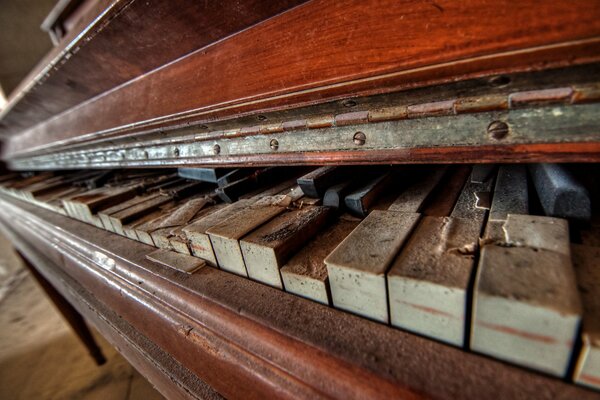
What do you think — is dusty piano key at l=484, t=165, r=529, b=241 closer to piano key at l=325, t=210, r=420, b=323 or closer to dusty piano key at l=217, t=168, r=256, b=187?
piano key at l=325, t=210, r=420, b=323

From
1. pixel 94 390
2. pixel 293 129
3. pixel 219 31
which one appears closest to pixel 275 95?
pixel 293 129

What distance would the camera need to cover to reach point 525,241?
1.56 feet

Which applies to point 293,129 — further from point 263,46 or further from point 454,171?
point 454,171

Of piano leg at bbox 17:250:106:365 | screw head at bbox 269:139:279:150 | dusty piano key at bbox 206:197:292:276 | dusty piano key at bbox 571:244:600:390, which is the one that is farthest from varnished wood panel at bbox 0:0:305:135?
piano leg at bbox 17:250:106:365

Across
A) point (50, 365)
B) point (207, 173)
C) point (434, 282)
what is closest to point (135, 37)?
point (207, 173)

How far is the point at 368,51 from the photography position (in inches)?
24.0

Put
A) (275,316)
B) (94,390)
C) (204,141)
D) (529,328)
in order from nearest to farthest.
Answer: (529,328) → (275,316) → (204,141) → (94,390)

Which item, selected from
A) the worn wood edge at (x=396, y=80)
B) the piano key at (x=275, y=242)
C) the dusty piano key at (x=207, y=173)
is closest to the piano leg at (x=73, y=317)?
the dusty piano key at (x=207, y=173)

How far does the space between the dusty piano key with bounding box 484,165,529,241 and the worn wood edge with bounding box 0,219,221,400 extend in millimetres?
833

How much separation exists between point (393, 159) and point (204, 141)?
2.47ft

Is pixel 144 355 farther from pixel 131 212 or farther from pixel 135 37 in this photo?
pixel 135 37

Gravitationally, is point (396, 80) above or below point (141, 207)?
above

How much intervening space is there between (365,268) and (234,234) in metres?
0.37

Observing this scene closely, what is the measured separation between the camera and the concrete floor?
9.71ft
